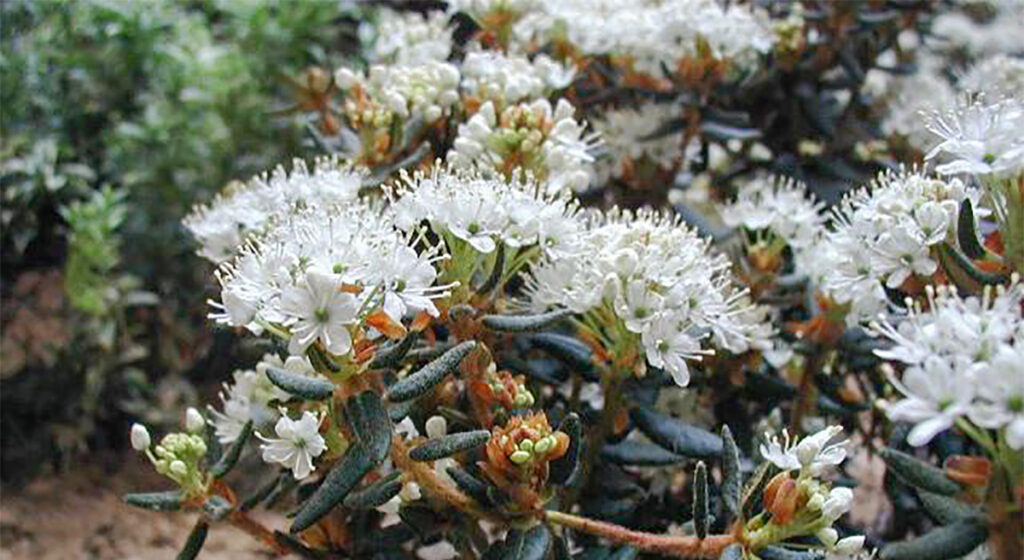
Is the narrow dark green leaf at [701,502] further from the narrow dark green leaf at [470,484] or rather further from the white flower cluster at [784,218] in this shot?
the white flower cluster at [784,218]

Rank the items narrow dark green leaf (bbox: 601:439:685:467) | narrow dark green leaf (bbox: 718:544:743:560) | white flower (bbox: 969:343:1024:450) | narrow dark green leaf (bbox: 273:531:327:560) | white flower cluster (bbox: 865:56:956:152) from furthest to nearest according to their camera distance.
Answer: white flower cluster (bbox: 865:56:956:152) → narrow dark green leaf (bbox: 601:439:685:467) → narrow dark green leaf (bbox: 273:531:327:560) → narrow dark green leaf (bbox: 718:544:743:560) → white flower (bbox: 969:343:1024:450)

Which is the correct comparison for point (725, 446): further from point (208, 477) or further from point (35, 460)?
point (35, 460)

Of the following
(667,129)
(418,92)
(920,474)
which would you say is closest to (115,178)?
(418,92)

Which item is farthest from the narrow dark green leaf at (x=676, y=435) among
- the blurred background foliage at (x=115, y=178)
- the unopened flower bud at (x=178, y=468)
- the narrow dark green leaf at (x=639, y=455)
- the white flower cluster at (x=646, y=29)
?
the blurred background foliage at (x=115, y=178)

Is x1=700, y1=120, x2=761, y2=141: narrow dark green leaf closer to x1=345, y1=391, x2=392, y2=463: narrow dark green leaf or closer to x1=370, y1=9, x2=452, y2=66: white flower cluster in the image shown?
x1=370, y1=9, x2=452, y2=66: white flower cluster

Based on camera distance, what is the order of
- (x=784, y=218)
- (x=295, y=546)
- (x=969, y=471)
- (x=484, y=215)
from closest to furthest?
(x=969, y=471), (x=484, y=215), (x=295, y=546), (x=784, y=218)

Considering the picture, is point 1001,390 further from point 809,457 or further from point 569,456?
point 569,456

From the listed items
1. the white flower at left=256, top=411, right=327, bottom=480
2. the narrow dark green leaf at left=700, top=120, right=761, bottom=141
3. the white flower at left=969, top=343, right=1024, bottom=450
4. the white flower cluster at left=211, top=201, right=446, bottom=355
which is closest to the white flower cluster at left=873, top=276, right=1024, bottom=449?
the white flower at left=969, top=343, right=1024, bottom=450
